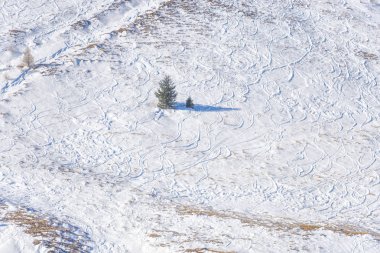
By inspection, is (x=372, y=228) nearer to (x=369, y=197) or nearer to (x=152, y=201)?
(x=369, y=197)

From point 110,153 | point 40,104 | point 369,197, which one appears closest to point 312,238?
point 369,197

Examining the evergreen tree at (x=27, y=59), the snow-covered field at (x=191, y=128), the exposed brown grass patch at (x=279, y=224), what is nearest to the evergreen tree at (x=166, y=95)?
the snow-covered field at (x=191, y=128)

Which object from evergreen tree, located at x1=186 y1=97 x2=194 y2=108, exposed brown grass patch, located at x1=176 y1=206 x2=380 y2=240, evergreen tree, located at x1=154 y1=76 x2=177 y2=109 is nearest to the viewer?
exposed brown grass patch, located at x1=176 y1=206 x2=380 y2=240

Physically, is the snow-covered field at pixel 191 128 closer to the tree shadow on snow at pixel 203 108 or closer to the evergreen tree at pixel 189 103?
the tree shadow on snow at pixel 203 108

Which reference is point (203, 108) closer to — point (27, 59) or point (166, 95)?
point (166, 95)

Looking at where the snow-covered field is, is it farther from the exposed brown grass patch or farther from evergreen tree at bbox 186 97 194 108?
evergreen tree at bbox 186 97 194 108

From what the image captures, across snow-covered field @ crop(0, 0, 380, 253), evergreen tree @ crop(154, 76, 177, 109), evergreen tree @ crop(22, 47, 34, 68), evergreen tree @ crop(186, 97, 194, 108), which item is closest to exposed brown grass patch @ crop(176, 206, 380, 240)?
snow-covered field @ crop(0, 0, 380, 253)

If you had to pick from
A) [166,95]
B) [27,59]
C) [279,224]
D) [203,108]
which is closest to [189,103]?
[203,108]
